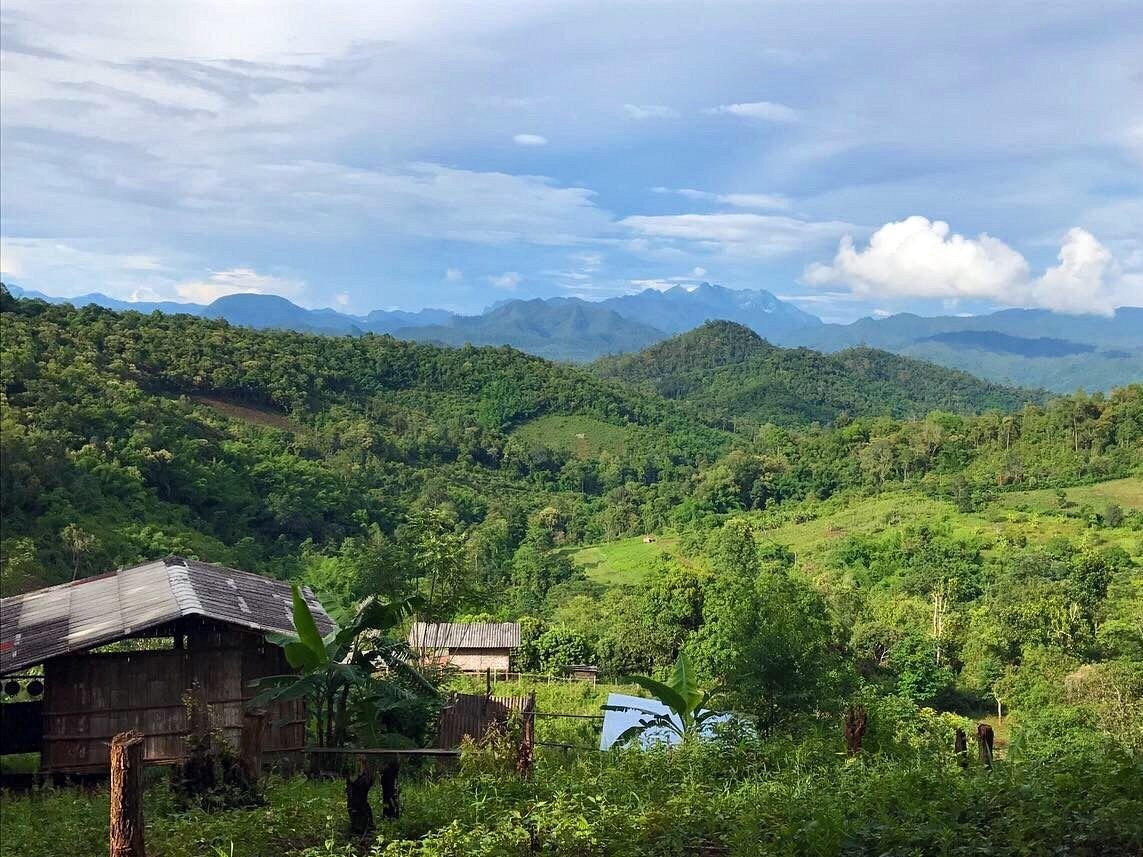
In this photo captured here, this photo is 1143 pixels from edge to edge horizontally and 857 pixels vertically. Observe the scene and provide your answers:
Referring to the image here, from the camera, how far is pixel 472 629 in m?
25.0

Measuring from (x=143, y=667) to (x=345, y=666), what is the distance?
312 centimetres

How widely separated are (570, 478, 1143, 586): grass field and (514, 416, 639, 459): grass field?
2124cm

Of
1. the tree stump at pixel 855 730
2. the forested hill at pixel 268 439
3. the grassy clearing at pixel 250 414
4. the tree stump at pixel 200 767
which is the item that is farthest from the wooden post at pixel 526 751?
the grassy clearing at pixel 250 414

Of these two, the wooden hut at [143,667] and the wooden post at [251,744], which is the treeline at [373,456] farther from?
the wooden post at [251,744]

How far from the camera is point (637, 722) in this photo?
12719 mm

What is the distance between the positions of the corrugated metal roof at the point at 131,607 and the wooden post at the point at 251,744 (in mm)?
2606

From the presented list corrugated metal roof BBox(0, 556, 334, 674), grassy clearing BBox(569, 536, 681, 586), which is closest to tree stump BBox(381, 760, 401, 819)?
corrugated metal roof BBox(0, 556, 334, 674)

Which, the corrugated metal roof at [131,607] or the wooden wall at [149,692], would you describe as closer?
the corrugated metal roof at [131,607]

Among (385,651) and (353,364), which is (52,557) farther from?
(353,364)

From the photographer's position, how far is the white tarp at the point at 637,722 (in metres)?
9.45

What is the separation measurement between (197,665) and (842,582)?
28.7m

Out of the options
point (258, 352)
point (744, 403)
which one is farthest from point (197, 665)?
point (744, 403)

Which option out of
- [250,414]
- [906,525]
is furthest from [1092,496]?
[250,414]

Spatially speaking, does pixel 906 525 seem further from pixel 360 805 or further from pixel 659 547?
pixel 360 805
